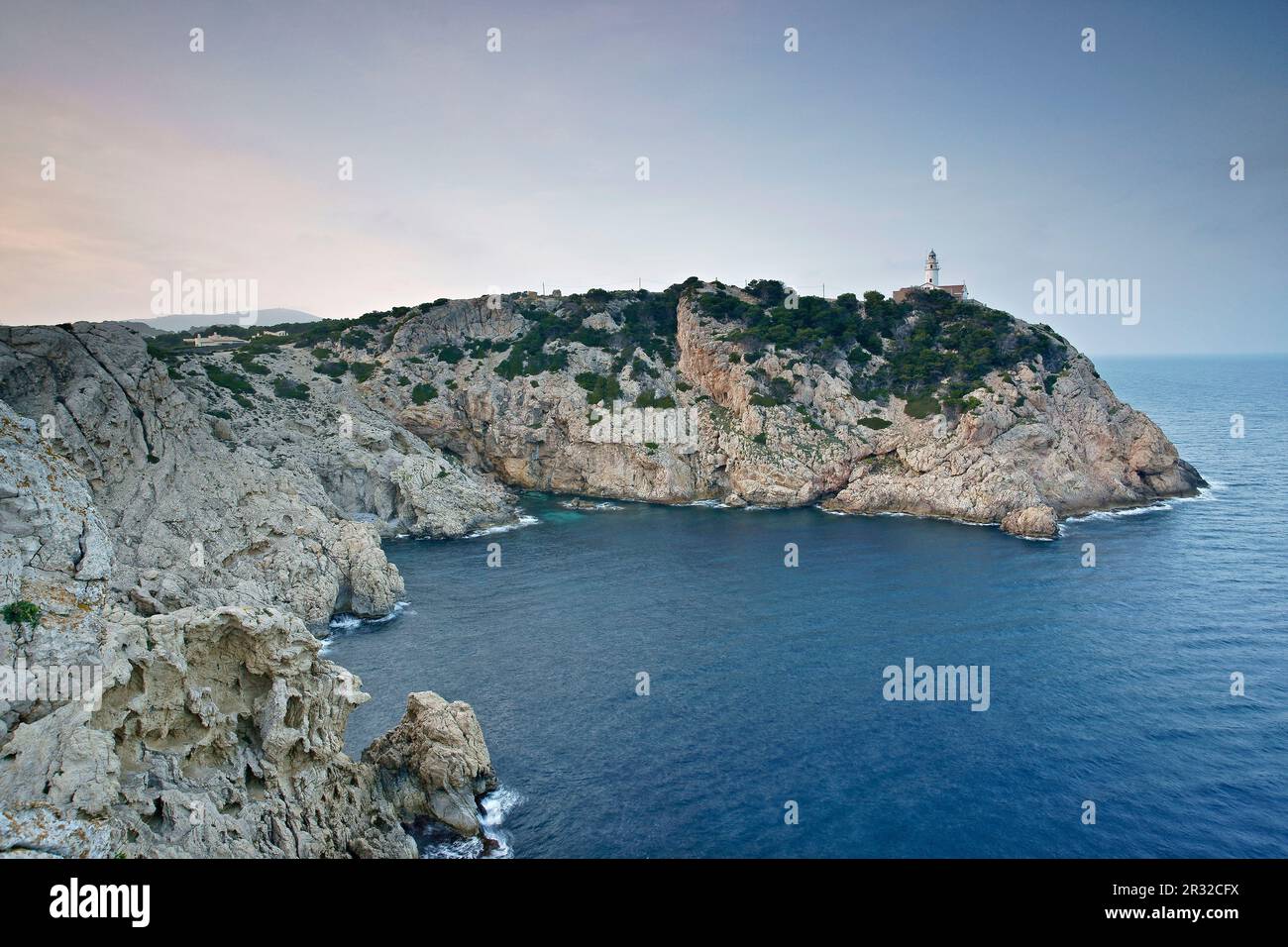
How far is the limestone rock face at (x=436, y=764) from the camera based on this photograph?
21.7m

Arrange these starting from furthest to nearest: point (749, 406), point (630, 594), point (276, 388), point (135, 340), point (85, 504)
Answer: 1. point (749, 406)
2. point (276, 388)
3. point (630, 594)
4. point (135, 340)
5. point (85, 504)

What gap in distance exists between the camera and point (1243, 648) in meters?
32.5

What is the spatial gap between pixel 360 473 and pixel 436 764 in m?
42.6

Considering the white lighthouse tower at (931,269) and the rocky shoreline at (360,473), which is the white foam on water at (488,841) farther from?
the white lighthouse tower at (931,269)

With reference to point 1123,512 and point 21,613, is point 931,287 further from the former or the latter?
point 21,613

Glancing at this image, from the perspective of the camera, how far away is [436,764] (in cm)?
2209

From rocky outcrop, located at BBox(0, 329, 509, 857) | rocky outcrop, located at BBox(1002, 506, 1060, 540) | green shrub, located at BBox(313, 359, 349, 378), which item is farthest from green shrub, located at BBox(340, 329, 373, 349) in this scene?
rocky outcrop, located at BBox(1002, 506, 1060, 540)

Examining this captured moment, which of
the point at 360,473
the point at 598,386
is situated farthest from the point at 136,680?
the point at 598,386

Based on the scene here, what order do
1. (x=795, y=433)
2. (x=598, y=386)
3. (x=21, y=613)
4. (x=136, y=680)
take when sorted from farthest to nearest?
(x=598, y=386) → (x=795, y=433) → (x=136, y=680) → (x=21, y=613)

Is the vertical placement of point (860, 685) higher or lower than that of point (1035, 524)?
lower

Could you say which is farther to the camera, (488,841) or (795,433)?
(795,433)

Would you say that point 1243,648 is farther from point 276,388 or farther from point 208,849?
point 276,388
